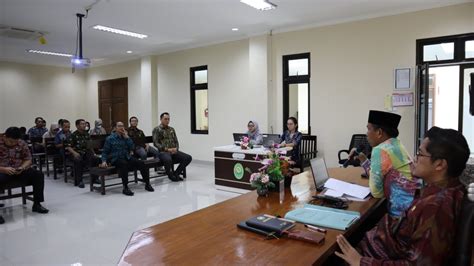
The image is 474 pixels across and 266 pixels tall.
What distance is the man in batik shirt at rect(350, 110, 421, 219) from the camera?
1.94m

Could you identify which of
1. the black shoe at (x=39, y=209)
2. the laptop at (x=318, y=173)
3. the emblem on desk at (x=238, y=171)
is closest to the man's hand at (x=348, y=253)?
the laptop at (x=318, y=173)

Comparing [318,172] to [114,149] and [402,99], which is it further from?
[114,149]

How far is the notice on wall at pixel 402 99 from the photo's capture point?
17.9ft

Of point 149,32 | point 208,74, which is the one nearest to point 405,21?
point 208,74

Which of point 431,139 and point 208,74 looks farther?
point 208,74

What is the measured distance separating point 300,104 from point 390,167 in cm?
494

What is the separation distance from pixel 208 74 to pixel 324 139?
330 centimetres

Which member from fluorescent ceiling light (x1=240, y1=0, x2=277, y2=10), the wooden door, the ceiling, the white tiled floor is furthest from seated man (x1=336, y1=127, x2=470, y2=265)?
the wooden door

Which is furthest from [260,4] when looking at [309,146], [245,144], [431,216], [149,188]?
[431,216]

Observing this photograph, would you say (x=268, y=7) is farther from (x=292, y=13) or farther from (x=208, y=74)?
(x=208, y=74)

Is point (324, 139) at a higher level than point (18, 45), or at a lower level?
lower

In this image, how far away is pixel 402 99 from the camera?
552 cm

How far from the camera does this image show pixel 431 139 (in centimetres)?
138

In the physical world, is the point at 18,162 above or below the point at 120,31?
below
